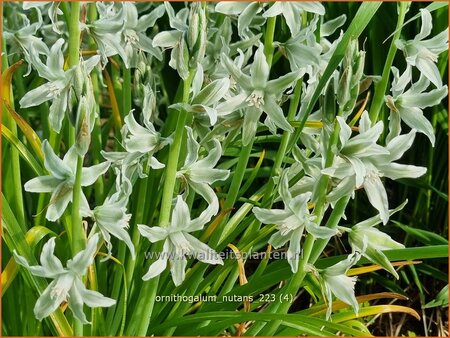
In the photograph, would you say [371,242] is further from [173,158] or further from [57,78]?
[57,78]

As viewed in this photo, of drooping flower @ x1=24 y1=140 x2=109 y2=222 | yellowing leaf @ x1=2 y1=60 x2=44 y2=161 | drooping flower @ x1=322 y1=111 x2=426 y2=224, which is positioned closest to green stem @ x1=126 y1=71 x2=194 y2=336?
drooping flower @ x1=24 y1=140 x2=109 y2=222

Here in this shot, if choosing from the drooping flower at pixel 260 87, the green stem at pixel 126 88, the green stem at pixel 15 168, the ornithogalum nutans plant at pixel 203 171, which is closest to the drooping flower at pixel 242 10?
the ornithogalum nutans plant at pixel 203 171

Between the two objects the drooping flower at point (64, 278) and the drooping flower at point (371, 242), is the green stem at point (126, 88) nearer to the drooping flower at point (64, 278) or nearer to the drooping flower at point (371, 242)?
the drooping flower at point (64, 278)

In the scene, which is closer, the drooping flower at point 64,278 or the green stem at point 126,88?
the drooping flower at point 64,278

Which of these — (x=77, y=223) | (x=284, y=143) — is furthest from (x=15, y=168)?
(x=284, y=143)

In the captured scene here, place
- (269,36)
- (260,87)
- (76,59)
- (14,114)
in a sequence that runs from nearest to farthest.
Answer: (76,59) < (260,87) < (269,36) < (14,114)

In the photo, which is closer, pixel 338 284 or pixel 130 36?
pixel 338 284

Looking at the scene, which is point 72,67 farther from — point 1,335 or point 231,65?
point 1,335
